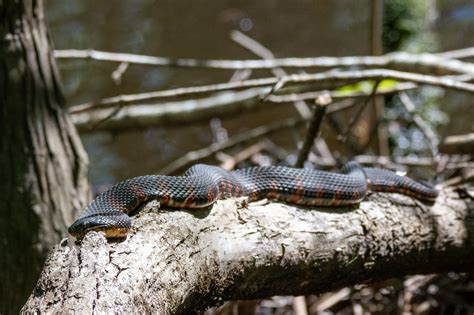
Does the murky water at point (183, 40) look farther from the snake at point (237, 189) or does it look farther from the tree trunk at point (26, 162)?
the snake at point (237, 189)

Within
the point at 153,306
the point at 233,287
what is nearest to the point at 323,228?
the point at 233,287

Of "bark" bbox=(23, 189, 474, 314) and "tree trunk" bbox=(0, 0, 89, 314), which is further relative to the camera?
"tree trunk" bbox=(0, 0, 89, 314)

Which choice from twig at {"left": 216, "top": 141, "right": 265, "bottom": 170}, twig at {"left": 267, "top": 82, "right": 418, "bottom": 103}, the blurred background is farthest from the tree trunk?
the blurred background

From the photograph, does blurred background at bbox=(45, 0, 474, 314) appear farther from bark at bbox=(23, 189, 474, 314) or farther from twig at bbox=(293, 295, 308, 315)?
bark at bbox=(23, 189, 474, 314)

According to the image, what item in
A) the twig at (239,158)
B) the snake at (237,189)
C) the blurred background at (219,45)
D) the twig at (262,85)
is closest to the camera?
the snake at (237,189)

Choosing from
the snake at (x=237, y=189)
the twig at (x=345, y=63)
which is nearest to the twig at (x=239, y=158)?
the twig at (x=345, y=63)

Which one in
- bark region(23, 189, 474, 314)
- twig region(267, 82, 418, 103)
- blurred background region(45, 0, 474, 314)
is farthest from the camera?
blurred background region(45, 0, 474, 314)

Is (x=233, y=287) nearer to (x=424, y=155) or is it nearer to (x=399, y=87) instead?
(x=399, y=87)
